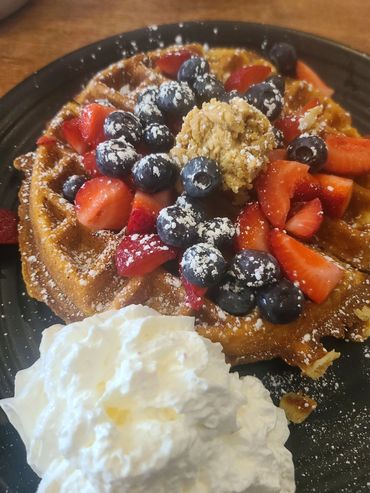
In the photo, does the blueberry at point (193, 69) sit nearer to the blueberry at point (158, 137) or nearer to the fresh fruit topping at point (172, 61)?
the fresh fruit topping at point (172, 61)

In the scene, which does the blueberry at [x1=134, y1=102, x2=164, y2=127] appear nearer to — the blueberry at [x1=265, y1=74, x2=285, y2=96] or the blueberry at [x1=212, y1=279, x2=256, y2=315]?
the blueberry at [x1=265, y1=74, x2=285, y2=96]

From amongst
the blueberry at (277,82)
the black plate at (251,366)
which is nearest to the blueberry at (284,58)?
the black plate at (251,366)

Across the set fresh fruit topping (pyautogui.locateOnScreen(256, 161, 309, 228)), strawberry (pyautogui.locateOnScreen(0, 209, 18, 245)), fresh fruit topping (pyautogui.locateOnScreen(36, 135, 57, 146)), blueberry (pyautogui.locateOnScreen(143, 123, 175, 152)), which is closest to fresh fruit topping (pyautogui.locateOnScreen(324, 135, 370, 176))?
fresh fruit topping (pyautogui.locateOnScreen(256, 161, 309, 228))

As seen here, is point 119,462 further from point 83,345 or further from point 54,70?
point 54,70

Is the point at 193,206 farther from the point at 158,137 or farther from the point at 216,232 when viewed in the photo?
the point at 158,137

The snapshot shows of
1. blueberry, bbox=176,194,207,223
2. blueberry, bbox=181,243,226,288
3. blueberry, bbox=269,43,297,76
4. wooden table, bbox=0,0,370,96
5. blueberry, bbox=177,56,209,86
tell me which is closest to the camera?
blueberry, bbox=181,243,226,288

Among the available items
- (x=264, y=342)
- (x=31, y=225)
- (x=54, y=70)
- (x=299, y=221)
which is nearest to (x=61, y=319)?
(x=31, y=225)

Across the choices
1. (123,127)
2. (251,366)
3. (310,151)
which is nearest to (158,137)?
(123,127)
